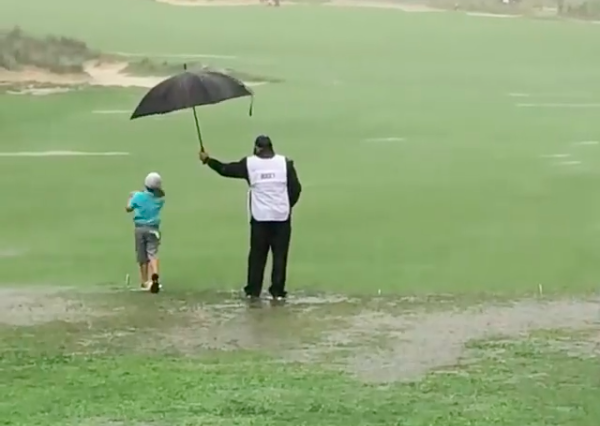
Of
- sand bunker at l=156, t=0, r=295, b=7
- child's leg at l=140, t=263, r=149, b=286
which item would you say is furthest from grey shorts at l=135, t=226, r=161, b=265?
sand bunker at l=156, t=0, r=295, b=7

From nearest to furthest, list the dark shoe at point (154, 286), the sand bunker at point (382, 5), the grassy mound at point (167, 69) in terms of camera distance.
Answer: the dark shoe at point (154, 286) → the grassy mound at point (167, 69) → the sand bunker at point (382, 5)

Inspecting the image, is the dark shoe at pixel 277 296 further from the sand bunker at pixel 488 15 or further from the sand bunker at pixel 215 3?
the sand bunker at pixel 215 3

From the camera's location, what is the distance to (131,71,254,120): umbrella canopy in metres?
11.8

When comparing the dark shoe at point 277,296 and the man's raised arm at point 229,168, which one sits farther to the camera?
the dark shoe at point 277,296

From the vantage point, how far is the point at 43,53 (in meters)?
38.8

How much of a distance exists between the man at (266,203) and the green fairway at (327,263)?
0.37 m

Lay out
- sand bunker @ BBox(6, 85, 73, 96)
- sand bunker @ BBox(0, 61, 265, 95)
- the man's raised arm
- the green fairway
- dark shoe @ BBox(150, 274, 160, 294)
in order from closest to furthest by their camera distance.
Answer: the green fairway → the man's raised arm → dark shoe @ BBox(150, 274, 160, 294) → sand bunker @ BBox(6, 85, 73, 96) → sand bunker @ BBox(0, 61, 265, 95)

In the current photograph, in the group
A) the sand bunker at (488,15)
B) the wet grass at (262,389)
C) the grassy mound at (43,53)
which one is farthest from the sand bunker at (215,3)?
the wet grass at (262,389)

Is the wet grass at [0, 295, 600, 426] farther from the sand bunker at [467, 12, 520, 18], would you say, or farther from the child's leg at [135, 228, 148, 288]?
the sand bunker at [467, 12, 520, 18]

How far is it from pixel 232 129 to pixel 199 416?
20382 mm

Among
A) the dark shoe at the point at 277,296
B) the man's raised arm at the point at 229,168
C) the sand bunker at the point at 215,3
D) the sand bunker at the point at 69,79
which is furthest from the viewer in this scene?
the sand bunker at the point at 215,3

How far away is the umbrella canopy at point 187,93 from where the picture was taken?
11766 millimetres

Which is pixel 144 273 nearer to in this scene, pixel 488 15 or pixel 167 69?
pixel 167 69

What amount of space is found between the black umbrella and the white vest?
0.61 metres
